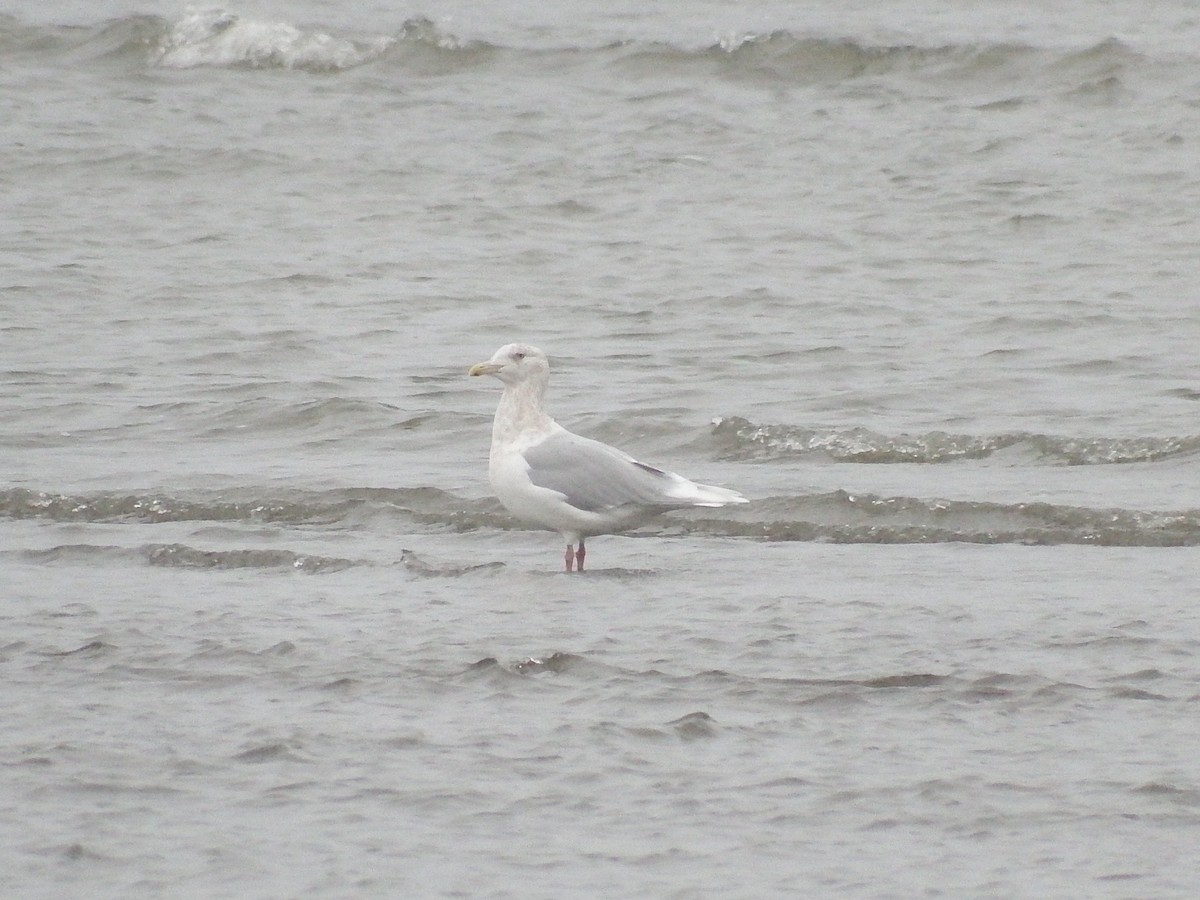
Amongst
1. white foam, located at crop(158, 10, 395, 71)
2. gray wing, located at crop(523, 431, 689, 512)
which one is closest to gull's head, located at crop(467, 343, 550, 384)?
gray wing, located at crop(523, 431, 689, 512)

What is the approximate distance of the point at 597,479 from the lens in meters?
7.98

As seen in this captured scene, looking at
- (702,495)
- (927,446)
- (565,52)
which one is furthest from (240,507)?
(565,52)

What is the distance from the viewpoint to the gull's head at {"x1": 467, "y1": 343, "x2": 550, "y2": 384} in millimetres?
8328

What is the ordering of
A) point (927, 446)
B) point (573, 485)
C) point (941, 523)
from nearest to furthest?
point (573, 485), point (941, 523), point (927, 446)

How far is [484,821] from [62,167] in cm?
1396

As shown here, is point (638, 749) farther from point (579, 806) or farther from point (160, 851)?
point (160, 851)

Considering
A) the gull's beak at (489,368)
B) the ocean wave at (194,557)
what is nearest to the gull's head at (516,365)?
the gull's beak at (489,368)

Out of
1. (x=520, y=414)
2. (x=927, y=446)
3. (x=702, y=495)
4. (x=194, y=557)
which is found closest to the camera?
(x=194, y=557)

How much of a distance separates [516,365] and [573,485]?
2.19 feet

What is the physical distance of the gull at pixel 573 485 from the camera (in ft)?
25.8

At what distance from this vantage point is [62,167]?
1761 centimetres

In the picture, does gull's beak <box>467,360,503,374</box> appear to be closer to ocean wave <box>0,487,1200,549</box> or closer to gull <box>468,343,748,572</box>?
gull <box>468,343,748,572</box>

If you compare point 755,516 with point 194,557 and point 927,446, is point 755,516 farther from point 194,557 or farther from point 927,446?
point 194,557

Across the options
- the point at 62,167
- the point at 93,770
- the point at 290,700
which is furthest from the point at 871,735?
the point at 62,167
